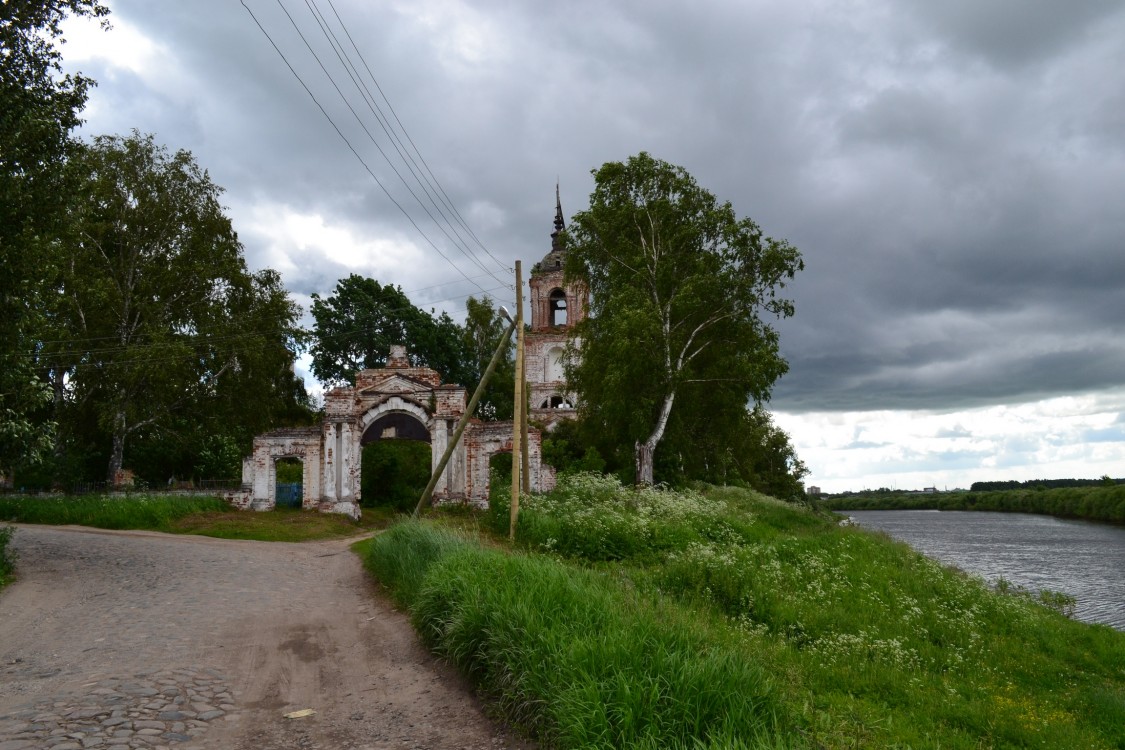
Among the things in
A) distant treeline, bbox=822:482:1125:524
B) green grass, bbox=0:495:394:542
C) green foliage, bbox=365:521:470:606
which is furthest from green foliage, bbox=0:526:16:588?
distant treeline, bbox=822:482:1125:524

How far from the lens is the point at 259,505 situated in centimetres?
2467

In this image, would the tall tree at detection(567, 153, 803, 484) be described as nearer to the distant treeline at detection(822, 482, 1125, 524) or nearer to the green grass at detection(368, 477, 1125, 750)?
the green grass at detection(368, 477, 1125, 750)

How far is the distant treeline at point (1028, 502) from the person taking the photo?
49.1m

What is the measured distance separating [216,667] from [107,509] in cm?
1778

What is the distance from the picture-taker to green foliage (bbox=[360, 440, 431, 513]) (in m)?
29.7

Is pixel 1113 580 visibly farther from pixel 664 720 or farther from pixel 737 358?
pixel 664 720

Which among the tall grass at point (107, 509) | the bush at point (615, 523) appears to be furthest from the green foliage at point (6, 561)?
the bush at point (615, 523)

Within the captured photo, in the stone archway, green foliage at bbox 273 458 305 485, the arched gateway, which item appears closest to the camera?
the arched gateway

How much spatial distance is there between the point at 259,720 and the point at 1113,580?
25.4m

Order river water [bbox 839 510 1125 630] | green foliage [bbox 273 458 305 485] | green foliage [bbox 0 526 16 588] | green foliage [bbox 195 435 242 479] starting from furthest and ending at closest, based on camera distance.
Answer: green foliage [bbox 195 435 242 479]
green foliage [bbox 273 458 305 485]
river water [bbox 839 510 1125 630]
green foliage [bbox 0 526 16 588]

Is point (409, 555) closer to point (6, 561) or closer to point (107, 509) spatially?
point (6, 561)

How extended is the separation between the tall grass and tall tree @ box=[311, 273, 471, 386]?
2108 centimetres

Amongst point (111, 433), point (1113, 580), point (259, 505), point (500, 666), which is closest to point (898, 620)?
point (500, 666)

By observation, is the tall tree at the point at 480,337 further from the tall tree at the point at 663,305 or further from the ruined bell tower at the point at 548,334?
the tall tree at the point at 663,305
